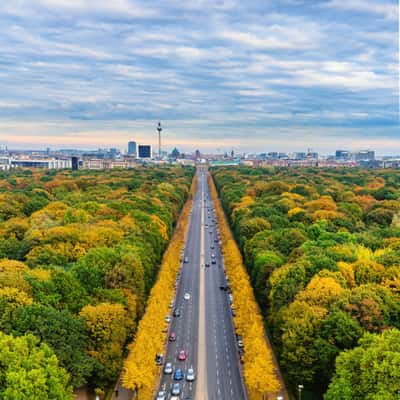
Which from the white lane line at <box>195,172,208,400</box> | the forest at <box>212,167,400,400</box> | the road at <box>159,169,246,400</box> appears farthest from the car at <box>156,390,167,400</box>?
the forest at <box>212,167,400,400</box>

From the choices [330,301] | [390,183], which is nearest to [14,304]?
[330,301]

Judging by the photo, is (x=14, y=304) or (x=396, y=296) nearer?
(x=14, y=304)

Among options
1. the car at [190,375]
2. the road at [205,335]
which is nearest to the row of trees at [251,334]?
the road at [205,335]

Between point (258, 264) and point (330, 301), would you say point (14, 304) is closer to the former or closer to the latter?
point (330, 301)

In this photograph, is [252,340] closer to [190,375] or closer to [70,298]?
[190,375]

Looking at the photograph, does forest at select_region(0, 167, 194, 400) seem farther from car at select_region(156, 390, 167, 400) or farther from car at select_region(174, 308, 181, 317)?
car at select_region(156, 390, 167, 400)

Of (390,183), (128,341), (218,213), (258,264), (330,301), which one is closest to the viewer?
(330,301)

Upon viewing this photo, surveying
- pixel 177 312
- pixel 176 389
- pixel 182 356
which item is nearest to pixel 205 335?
pixel 182 356
